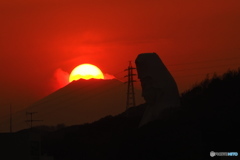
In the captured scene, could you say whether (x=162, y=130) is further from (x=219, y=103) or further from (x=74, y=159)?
(x=74, y=159)

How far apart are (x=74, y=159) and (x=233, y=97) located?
12.0m

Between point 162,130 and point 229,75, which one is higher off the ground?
point 229,75

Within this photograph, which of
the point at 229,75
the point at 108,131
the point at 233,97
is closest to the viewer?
the point at 233,97

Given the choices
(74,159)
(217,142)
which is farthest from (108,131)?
(217,142)

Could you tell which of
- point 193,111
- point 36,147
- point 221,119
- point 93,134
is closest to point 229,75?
point 193,111

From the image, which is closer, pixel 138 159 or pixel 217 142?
pixel 217 142

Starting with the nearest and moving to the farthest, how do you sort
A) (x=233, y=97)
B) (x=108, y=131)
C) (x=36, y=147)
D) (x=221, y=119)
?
(x=36, y=147) < (x=221, y=119) < (x=233, y=97) < (x=108, y=131)

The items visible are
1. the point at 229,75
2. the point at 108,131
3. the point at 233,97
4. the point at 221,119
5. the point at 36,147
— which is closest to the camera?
the point at 36,147

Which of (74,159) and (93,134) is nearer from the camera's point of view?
(74,159)

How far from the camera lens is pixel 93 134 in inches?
2224

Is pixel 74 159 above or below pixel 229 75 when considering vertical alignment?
below

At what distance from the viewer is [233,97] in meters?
42.2

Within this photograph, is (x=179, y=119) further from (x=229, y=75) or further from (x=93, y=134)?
(x=93, y=134)

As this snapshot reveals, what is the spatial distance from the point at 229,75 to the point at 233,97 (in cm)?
625
